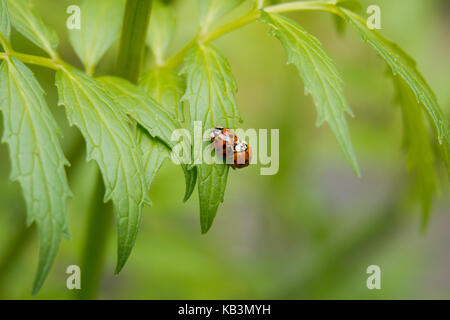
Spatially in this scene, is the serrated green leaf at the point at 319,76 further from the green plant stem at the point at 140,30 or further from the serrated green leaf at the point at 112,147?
the serrated green leaf at the point at 112,147

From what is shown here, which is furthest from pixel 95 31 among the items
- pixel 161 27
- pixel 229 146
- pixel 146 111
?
pixel 229 146

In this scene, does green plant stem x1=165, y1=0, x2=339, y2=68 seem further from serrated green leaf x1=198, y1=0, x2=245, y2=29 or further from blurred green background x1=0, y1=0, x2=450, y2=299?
blurred green background x1=0, y1=0, x2=450, y2=299

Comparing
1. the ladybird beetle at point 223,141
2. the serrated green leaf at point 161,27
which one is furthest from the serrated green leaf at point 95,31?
the ladybird beetle at point 223,141

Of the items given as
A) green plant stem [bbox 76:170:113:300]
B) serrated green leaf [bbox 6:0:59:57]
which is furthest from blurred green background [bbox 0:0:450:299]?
serrated green leaf [bbox 6:0:59:57]

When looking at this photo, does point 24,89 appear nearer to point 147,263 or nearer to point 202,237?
point 147,263

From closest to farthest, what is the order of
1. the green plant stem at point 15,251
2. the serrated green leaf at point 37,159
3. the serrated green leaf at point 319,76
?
1. the serrated green leaf at point 37,159
2. the serrated green leaf at point 319,76
3. the green plant stem at point 15,251

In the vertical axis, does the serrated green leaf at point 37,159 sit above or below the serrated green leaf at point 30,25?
below

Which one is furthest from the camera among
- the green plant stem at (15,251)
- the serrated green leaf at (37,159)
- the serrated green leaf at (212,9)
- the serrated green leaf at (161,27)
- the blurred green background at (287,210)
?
the blurred green background at (287,210)
